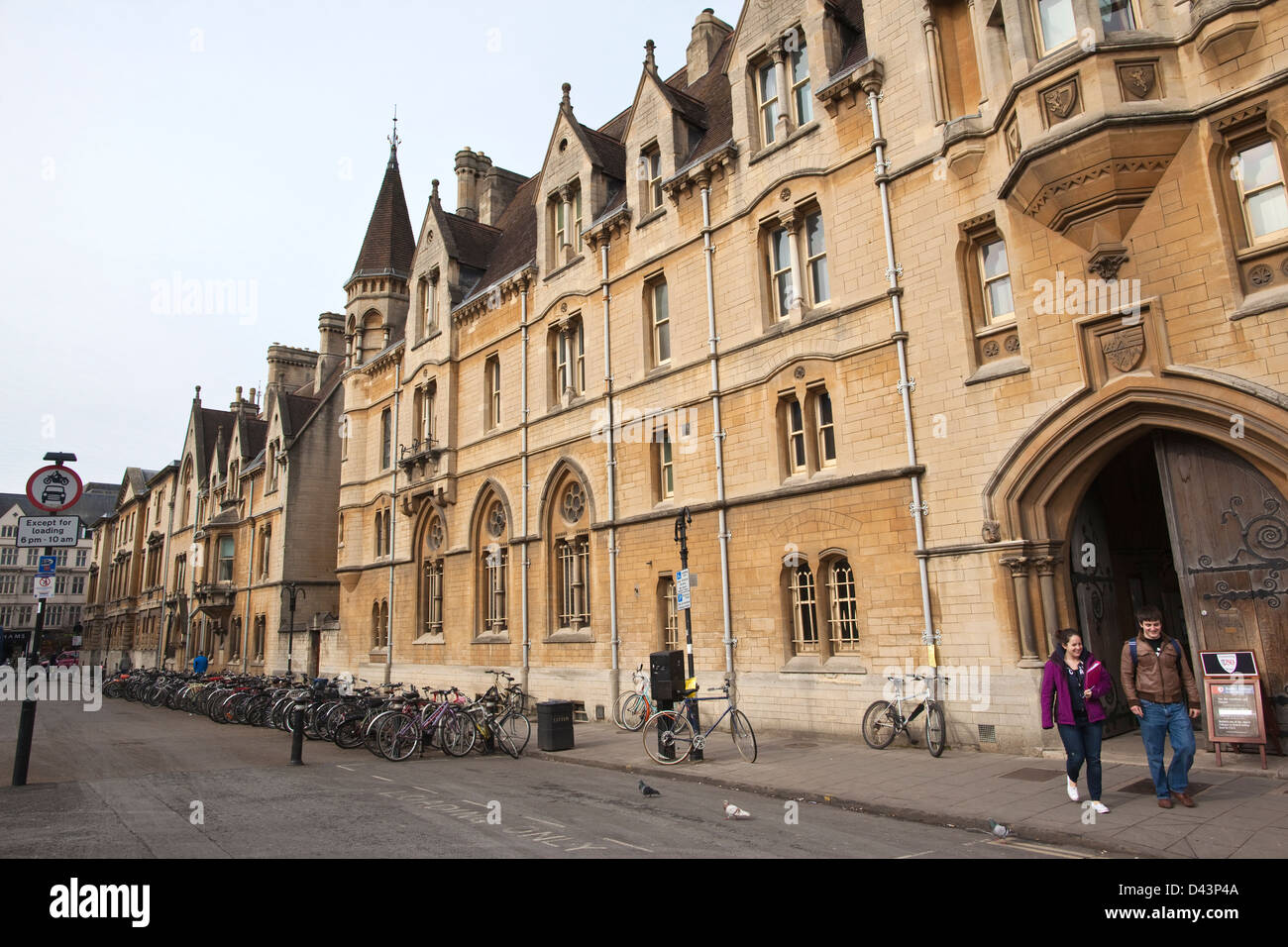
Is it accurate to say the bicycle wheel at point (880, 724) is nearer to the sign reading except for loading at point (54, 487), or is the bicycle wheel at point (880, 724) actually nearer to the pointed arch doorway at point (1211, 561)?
the pointed arch doorway at point (1211, 561)

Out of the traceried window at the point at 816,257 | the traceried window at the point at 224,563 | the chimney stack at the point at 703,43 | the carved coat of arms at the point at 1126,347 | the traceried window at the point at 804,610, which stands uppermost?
the chimney stack at the point at 703,43

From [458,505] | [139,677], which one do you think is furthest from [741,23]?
[139,677]

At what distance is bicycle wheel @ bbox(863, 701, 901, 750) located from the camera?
41.9 feet

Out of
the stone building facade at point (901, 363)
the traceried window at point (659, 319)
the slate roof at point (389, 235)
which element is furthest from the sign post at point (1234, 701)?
the slate roof at point (389, 235)

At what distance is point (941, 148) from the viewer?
1362 cm

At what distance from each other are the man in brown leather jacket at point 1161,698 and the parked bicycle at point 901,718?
3.93 m

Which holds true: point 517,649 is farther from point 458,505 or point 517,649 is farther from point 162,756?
point 162,756

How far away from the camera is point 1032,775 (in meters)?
10.2

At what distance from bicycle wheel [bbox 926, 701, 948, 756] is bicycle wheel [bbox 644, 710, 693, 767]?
3.63 m

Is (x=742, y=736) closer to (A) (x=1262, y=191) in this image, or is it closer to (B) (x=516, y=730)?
(B) (x=516, y=730)

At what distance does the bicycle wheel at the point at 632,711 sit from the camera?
1744 cm

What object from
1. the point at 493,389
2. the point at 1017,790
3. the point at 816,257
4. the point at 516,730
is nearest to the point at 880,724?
the point at 1017,790

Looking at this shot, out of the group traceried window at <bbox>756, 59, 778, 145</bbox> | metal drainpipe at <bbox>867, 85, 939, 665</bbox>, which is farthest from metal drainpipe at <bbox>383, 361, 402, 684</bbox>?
metal drainpipe at <bbox>867, 85, 939, 665</bbox>

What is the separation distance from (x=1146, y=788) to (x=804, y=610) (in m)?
6.96
